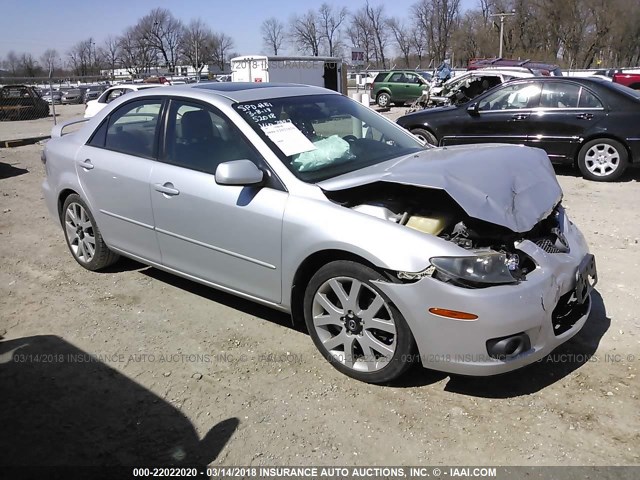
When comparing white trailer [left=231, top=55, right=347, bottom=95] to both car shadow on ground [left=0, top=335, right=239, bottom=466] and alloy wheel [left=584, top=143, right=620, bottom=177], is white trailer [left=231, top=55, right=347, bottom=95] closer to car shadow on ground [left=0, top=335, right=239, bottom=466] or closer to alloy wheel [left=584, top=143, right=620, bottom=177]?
alloy wheel [left=584, top=143, right=620, bottom=177]

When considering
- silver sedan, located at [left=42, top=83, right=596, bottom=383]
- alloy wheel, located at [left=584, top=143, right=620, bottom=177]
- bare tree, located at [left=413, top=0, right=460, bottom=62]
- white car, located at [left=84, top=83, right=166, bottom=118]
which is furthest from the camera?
bare tree, located at [left=413, top=0, right=460, bottom=62]

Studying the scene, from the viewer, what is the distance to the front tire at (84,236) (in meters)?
4.73

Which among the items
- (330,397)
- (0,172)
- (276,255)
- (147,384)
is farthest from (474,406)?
(0,172)

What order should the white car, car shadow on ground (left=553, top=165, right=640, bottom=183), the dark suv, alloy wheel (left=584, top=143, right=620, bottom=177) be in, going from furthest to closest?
1. the dark suv
2. the white car
3. car shadow on ground (left=553, top=165, right=640, bottom=183)
4. alloy wheel (left=584, top=143, right=620, bottom=177)

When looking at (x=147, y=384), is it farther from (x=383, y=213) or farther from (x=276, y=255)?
(x=383, y=213)

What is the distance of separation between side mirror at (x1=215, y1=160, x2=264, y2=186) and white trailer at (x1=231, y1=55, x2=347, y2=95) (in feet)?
51.2

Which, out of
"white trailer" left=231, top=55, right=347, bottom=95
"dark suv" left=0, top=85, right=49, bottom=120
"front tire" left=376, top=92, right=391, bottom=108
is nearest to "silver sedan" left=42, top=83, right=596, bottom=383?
"white trailer" left=231, top=55, right=347, bottom=95

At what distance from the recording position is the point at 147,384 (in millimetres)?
3260

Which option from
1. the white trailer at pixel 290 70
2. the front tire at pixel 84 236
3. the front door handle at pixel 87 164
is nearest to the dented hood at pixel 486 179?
the front door handle at pixel 87 164

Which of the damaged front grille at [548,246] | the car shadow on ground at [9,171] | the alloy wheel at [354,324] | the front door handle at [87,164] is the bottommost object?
the alloy wheel at [354,324]

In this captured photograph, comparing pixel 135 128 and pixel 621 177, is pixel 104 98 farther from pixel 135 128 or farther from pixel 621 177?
pixel 621 177

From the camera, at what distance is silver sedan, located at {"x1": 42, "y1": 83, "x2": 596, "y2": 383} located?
9.18ft

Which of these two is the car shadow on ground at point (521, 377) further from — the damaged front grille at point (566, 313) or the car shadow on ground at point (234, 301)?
the car shadow on ground at point (234, 301)

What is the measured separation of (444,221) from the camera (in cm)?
313
